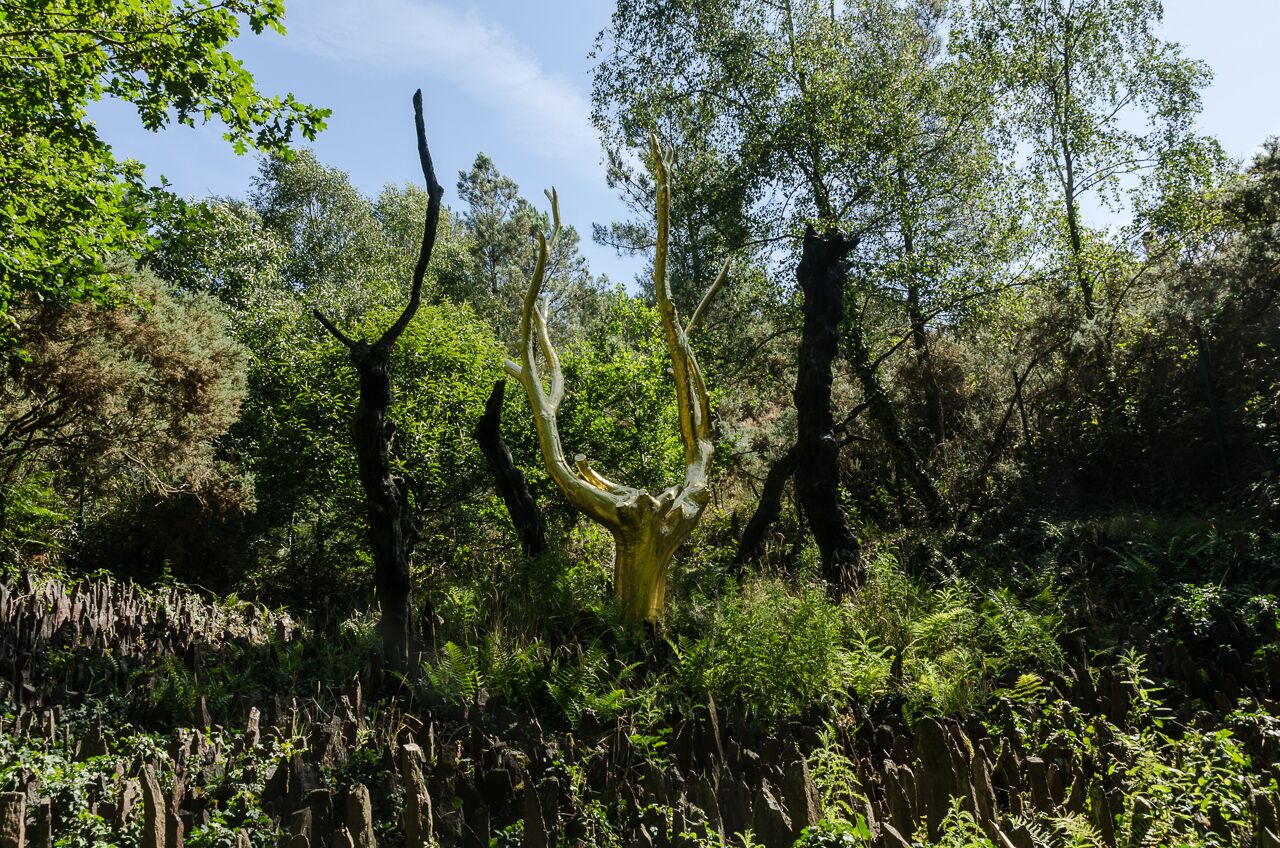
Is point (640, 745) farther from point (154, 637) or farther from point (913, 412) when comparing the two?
point (913, 412)

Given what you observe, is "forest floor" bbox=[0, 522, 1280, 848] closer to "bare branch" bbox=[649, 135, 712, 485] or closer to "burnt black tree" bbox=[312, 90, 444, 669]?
"burnt black tree" bbox=[312, 90, 444, 669]

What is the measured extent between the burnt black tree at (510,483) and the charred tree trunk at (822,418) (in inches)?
112

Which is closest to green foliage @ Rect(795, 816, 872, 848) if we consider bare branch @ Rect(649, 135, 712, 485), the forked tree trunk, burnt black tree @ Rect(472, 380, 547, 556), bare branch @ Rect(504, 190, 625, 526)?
the forked tree trunk

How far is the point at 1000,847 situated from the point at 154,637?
261 inches

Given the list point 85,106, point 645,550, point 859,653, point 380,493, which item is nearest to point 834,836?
point 859,653

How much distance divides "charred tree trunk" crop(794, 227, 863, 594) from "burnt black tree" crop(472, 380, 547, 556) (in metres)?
2.83

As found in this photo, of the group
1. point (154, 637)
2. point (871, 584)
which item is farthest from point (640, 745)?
point (154, 637)

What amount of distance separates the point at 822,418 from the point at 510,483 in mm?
3443

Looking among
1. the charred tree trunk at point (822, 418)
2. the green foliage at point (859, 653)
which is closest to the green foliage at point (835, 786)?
the green foliage at point (859, 653)

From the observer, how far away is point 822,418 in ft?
29.2

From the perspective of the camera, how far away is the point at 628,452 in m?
10.9

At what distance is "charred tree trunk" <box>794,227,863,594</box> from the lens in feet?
27.7

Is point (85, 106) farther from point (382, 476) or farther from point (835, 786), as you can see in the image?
point (835, 786)

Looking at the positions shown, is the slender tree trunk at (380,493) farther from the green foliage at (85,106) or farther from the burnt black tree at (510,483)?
the green foliage at (85,106)
